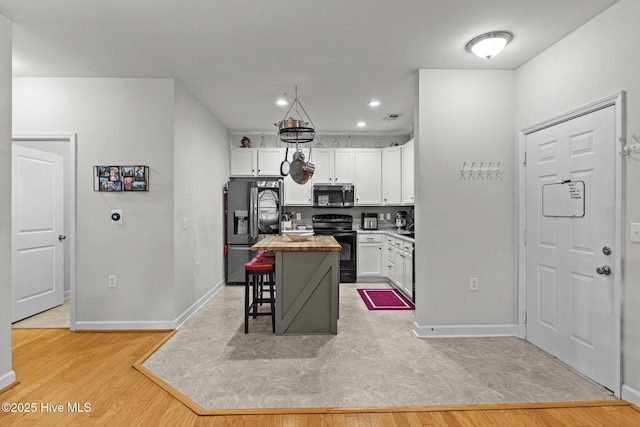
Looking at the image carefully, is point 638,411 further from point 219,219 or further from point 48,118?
point 48,118

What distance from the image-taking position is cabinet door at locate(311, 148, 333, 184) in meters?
6.09

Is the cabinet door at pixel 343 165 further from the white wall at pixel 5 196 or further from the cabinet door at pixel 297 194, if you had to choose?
the white wall at pixel 5 196

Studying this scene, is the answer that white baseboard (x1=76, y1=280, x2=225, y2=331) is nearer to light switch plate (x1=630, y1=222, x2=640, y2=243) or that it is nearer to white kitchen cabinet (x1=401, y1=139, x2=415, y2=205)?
white kitchen cabinet (x1=401, y1=139, x2=415, y2=205)

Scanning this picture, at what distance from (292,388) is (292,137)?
2.33m

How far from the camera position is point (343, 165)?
6105 millimetres

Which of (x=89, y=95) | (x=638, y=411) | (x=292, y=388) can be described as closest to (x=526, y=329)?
(x=638, y=411)

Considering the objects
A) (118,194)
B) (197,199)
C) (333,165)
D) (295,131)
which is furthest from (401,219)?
(118,194)

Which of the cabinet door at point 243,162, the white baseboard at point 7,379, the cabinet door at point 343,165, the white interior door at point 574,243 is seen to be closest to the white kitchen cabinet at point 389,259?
the cabinet door at point 343,165

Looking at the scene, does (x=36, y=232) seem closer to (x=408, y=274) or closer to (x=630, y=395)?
(x=408, y=274)

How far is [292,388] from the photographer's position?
239cm

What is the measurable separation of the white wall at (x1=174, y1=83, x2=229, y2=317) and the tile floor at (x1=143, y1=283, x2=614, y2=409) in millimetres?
750

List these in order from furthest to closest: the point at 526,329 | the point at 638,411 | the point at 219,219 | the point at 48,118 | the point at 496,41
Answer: the point at 219,219 < the point at 48,118 < the point at 526,329 < the point at 496,41 < the point at 638,411

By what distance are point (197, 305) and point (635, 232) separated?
4277mm

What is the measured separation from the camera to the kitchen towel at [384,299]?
4.43 metres
